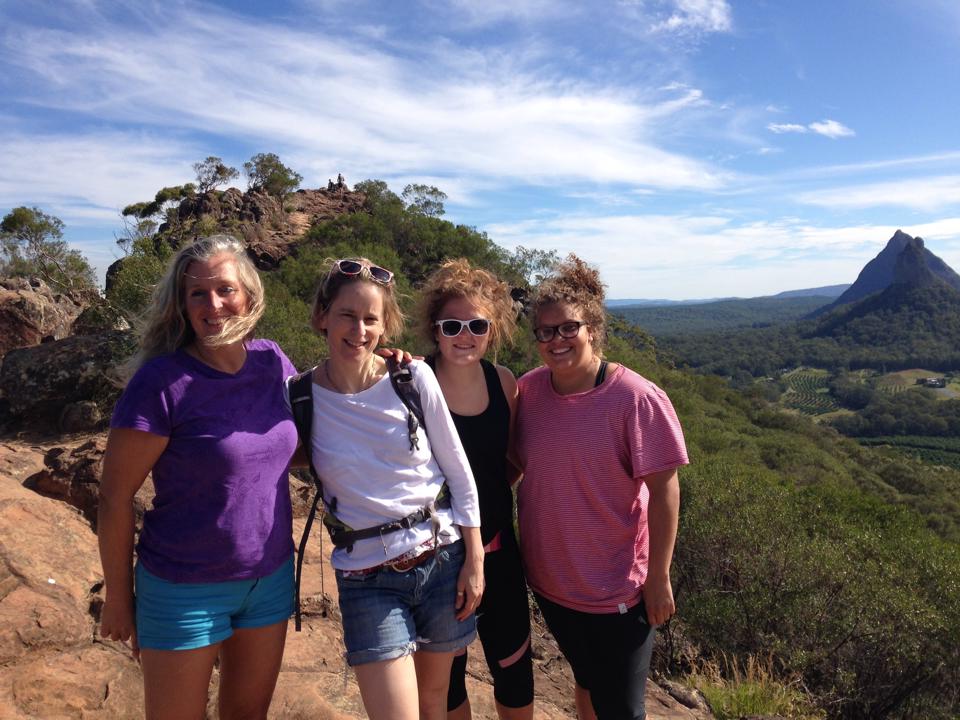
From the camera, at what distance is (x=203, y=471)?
2.11m

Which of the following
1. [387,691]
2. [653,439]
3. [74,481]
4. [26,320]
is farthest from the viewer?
[26,320]

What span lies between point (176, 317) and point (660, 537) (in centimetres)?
201

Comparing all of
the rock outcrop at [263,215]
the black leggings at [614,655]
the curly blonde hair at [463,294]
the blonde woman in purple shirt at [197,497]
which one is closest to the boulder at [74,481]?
the blonde woman in purple shirt at [197,497]

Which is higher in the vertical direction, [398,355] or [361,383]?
[398,355]

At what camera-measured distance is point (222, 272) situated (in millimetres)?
2305

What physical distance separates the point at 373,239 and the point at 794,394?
102519 millimetres

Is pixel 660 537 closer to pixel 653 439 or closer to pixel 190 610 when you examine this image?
pixel 653 439

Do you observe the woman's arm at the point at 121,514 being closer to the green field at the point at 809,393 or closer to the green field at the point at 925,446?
the green field at the point at 925,446

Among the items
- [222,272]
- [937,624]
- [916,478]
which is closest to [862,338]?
[916,478]

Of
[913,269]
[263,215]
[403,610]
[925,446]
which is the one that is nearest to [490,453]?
[403,610]

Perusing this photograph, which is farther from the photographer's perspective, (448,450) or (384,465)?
(448,450)

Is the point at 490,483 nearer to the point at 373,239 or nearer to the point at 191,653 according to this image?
the point at 191,653

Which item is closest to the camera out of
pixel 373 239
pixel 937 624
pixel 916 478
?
pixel 937 624

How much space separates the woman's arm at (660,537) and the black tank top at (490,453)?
59cm
